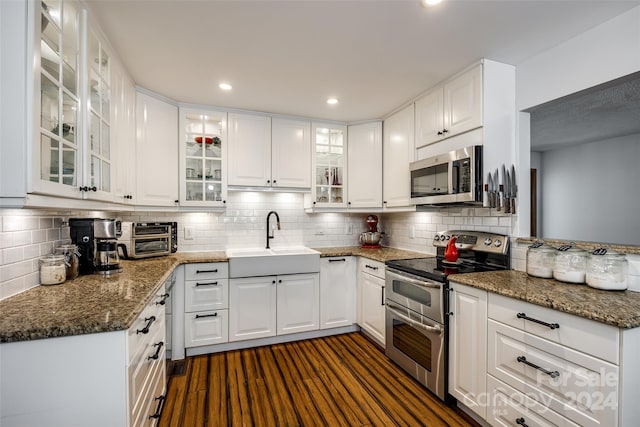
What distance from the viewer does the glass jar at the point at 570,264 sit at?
1.65m

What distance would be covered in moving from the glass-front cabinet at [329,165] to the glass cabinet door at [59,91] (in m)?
2.27

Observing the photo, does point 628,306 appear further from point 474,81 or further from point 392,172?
point 392,172

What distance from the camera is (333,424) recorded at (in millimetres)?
1811

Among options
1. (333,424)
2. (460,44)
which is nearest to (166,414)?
(333,424)

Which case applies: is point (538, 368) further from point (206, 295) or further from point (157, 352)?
point (206, 295)

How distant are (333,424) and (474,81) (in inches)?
99.2

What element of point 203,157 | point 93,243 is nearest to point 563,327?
point 93,243

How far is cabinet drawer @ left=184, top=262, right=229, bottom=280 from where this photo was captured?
8.61ft

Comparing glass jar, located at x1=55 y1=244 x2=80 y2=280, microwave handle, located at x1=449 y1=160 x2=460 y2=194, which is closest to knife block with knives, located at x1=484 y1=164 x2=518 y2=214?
microwave handle, located at x1=449 y1=160 x2=460 y2=194

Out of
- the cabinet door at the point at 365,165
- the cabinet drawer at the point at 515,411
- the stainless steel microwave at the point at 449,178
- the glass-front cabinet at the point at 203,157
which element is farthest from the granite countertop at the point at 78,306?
the cabinet door at the point at 365,165

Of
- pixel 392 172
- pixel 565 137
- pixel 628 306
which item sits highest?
pixel 565 137

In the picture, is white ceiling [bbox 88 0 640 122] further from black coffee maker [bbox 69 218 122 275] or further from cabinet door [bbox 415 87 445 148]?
black coffee maker [bbox 69 218 122 275]

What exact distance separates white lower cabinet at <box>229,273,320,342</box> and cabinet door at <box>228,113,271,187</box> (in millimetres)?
1057

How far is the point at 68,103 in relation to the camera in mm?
1311
